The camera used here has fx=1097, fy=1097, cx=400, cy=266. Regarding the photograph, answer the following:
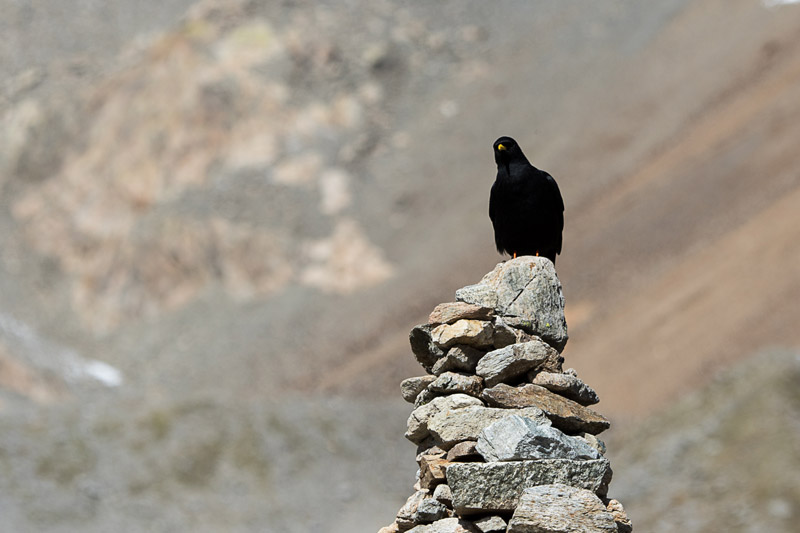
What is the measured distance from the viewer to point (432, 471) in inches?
398

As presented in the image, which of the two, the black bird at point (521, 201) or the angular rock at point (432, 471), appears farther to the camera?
the black bird at point (521, 201)

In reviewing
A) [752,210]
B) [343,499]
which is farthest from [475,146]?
[343,499]

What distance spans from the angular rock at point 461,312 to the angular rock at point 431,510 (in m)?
1.81

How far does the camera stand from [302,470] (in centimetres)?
3906

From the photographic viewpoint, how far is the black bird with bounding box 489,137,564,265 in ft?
40.1

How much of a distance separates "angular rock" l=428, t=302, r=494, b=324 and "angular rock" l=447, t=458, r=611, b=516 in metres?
1.70

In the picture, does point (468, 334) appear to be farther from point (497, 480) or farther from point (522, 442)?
point (497, 480)

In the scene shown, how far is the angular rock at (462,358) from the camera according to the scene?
1063 cm

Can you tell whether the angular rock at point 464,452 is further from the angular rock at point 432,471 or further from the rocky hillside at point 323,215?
the rocky hillside at point 323,215

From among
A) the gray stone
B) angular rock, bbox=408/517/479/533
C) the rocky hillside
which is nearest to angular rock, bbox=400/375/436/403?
the gray stone

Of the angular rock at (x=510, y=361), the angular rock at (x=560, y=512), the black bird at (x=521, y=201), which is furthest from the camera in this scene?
the black bird at (x=521, y=201)

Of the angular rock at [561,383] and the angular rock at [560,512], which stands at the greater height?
the angular rock at [561,383]

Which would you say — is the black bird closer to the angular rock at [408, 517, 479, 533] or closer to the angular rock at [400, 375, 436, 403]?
the angular rock at [400, 375, 436, 403]

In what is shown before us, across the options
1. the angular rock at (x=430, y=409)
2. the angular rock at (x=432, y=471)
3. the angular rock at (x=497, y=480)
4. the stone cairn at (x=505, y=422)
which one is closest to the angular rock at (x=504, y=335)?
the stone cairn at (x=505, y=422)
